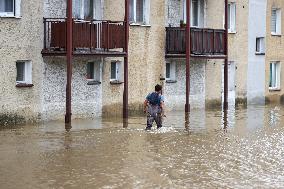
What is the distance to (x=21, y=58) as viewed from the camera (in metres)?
22.9

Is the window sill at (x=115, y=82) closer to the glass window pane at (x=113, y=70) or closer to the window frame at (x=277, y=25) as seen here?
the glass window pane at (x=113, y=70)

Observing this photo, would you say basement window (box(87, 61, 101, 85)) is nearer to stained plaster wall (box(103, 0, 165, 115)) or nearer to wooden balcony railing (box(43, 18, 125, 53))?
stained plaster wall (box(103, 0, 165, 115))

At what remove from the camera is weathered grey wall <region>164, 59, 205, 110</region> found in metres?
30.0

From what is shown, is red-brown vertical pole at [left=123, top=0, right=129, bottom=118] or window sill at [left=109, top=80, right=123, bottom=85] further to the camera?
window sill at [left=109, top=80, right=123, bottom=85]

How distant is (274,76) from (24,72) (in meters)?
19.2

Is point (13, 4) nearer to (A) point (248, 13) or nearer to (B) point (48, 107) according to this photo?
(B) point (48, 107)

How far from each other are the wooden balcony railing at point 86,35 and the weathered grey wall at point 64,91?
794 mm

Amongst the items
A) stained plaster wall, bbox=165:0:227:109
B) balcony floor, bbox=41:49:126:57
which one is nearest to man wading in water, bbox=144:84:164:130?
balcony floor, bbox=41:49:126:57

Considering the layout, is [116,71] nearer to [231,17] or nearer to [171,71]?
[171,71]

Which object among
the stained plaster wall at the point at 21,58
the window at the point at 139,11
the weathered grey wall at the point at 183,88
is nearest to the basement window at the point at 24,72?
the stained plaster wall at the point at 21,58

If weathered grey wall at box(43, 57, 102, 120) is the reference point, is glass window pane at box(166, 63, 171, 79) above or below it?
above

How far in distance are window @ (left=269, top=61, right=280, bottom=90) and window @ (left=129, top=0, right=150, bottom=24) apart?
40.2 ft

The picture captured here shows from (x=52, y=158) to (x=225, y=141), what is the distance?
588cm

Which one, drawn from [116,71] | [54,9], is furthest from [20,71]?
[116,71]
